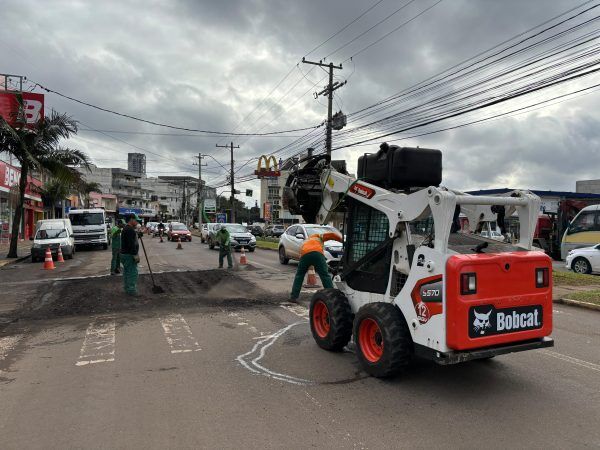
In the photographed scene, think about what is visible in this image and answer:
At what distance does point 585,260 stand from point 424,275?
14.5 m

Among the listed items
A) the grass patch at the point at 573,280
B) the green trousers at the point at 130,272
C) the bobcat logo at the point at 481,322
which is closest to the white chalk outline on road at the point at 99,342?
the green trousers at the point at 130,272

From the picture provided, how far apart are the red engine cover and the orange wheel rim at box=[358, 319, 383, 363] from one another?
102 cm

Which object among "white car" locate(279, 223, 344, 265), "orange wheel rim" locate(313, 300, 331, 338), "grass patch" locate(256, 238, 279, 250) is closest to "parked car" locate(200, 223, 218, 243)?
"grass patch" locate(256, 238, 279, 250)

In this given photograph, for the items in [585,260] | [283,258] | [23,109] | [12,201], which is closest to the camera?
[585,260]

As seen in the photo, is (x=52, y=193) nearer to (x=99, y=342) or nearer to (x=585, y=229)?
(x=99, y=342)

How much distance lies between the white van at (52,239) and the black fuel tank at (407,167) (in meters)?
18.9

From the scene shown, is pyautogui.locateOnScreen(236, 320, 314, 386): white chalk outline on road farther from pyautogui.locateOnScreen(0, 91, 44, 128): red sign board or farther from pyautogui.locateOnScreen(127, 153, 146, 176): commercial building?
pyautogui.locateOnScreen(127, 153, 146, 176): commercial building

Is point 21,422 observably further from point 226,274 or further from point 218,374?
point 226,274

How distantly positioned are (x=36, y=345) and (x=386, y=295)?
492 centimetres

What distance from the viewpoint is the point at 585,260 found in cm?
1622

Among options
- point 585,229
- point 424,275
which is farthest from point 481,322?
point 585,229

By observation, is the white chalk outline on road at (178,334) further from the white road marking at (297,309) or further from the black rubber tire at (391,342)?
the black rubber tire at (391,342)

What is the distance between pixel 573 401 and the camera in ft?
14.7

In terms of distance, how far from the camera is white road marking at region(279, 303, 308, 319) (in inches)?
337
